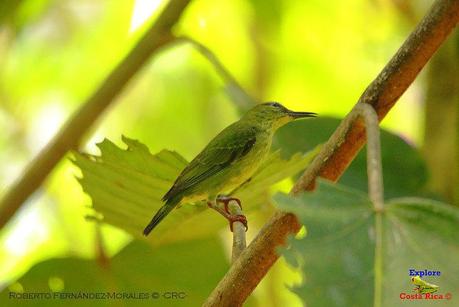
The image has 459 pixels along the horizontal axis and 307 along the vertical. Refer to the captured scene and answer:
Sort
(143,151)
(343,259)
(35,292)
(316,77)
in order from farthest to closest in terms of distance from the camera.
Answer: (316,77) < (35,292) < (143,151) < (343,259)

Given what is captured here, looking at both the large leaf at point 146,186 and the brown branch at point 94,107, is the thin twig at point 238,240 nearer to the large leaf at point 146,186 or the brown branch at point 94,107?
the large leaf at point 146,186

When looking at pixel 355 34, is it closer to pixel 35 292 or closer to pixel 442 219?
pixel 35 292

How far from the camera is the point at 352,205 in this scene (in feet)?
1.44

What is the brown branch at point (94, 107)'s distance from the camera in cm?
85

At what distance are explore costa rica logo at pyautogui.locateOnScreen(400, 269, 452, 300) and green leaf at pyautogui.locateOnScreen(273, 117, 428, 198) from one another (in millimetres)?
385

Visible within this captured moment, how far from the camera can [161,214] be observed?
0.74 meters

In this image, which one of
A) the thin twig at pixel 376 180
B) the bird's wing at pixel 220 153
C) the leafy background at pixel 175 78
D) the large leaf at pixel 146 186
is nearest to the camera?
the thin twig at pixel 376 180

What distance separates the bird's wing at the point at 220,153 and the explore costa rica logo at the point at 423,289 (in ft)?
1.11

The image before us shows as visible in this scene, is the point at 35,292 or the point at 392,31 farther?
the point at 392,31

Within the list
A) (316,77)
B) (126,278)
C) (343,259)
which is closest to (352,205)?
(343,259)

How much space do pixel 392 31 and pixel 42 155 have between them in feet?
2.90

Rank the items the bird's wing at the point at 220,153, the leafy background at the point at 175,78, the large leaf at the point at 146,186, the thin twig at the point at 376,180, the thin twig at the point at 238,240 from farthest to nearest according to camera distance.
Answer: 1. the leafy background at the point at 175,78
2. the bird's wing at the point at 220,153
3. the large leaf at the point at 146,186
4. the thin twig at the point at 238,240
5. the thin twig at the point at 376,180

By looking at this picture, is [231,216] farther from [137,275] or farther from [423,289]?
[423,289]
